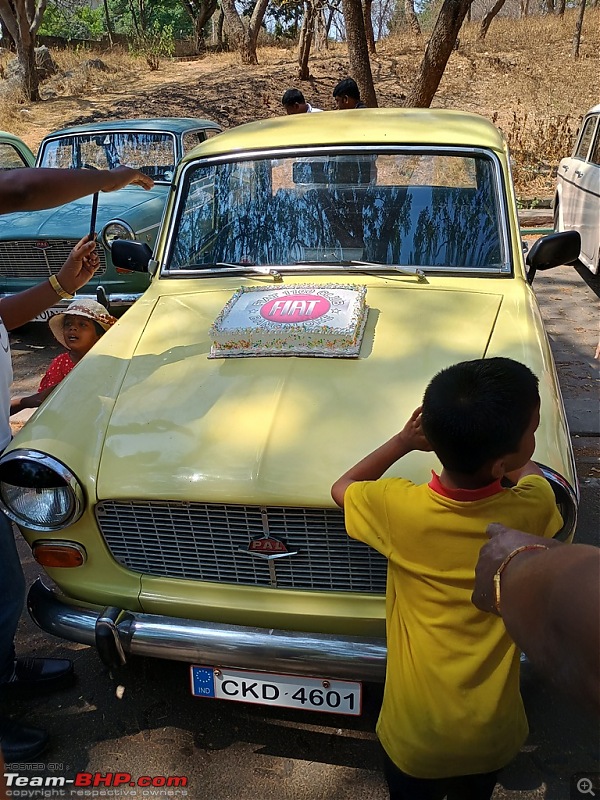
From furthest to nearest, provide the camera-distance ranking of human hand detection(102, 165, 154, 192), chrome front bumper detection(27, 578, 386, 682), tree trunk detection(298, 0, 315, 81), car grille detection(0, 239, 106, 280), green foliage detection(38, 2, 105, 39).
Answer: green foliage detection(38, 2, 105, 39), tree trunk detection(298, 0, 315, 81), car grille detection(0, 239, 106, 280), human hand detection(102, 165, 154, 192), chrome front bumper detection(27, 578, 386, 682)

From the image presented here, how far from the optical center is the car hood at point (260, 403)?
2066 mm

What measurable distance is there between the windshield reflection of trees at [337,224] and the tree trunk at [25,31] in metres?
16.4

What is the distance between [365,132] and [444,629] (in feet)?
8.53

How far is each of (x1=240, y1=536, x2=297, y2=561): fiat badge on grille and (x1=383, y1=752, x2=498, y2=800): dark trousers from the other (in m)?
0.62

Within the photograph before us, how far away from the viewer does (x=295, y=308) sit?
9.08ft

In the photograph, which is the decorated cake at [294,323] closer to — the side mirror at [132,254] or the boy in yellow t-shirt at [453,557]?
the side mirror at [132,254]

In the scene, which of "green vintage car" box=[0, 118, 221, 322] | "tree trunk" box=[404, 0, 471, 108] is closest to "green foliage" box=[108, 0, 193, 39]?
"tree trunk" box=[404, 0, 471, 108]

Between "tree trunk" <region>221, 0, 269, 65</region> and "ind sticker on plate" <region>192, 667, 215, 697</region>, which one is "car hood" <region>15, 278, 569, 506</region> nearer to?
"ind sticker on plate" <region>192, 667, 215, 697</region>

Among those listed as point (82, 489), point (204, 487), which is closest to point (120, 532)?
point (82, 489)

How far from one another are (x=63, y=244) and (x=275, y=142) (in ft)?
10.2

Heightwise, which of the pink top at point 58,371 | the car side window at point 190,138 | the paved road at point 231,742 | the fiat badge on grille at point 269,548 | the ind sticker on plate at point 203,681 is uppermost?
the car side window at point 190,138

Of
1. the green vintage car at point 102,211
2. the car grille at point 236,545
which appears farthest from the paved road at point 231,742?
the green vintage car at point 102,211

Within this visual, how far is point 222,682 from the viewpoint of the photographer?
2164 mm

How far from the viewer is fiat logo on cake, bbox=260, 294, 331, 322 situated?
271 centimetres
